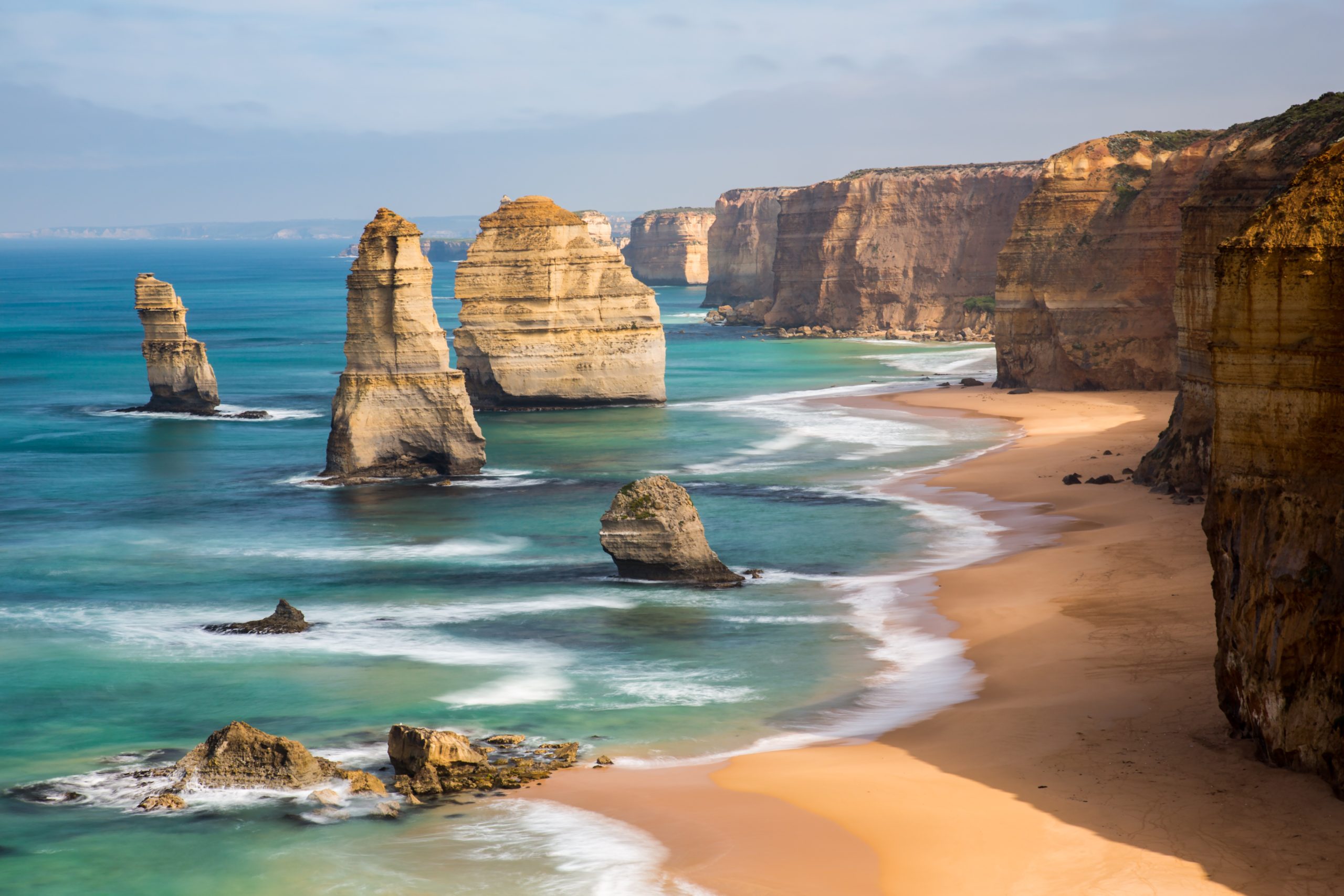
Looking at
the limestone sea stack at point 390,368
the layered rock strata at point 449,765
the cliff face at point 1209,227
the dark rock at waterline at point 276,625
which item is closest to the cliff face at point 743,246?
the limestone sea stack at point 390,368

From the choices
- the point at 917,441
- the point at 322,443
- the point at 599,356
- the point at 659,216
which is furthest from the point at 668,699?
the point at 659,216

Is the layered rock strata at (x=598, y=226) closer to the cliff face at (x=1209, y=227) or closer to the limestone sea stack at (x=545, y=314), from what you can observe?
the limestone sea stack at (x=545, y=314)

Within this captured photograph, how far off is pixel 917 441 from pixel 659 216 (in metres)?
143

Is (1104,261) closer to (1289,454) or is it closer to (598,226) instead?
(1289,454)

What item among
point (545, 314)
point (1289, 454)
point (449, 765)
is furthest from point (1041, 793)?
point (545, 314)

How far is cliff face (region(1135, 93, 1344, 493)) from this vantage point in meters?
28.0

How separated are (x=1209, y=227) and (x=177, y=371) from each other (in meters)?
42.6

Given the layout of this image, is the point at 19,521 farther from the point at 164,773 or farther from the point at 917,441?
the point at 917,441

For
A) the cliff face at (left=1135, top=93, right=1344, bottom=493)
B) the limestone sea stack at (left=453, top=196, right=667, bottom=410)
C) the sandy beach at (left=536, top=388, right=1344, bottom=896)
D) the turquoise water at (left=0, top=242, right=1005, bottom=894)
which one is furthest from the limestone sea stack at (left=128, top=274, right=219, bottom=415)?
the sandy beach at (left=536, top=388, right=1344, bottom=896)

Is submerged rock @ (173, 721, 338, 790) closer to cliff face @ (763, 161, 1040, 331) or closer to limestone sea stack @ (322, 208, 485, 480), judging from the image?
limestone sea stack @ (322, 208, 485, 480)

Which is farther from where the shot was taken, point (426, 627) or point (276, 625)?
point (426, 627)

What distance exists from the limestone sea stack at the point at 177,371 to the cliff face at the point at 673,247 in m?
127

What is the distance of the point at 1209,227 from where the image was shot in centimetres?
2892

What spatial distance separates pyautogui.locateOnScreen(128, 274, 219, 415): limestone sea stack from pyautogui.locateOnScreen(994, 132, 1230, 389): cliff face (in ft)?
110
